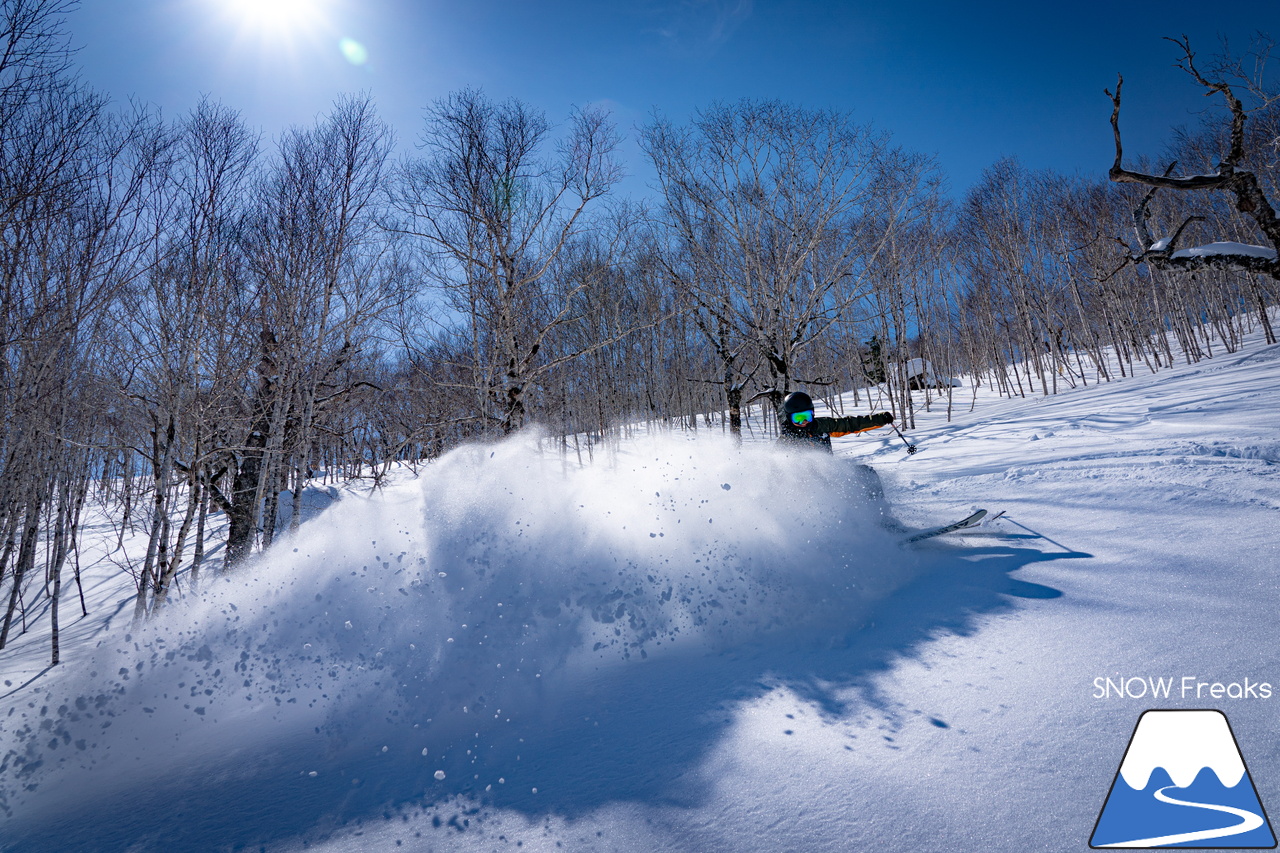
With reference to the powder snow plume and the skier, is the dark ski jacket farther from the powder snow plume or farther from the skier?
the powder snow plume

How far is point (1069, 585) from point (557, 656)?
3919 mm

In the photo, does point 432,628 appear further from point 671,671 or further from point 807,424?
point 807,424

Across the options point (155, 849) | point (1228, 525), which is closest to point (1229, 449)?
point (1228, 525)

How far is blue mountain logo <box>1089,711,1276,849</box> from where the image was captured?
1.77 meters

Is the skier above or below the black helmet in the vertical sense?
below

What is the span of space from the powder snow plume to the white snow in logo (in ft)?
6.10

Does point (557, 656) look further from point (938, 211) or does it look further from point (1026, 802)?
point (938, 211)

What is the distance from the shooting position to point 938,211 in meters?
18.6

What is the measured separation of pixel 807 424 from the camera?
614cm

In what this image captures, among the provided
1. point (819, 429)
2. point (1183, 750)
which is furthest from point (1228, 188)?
point (1183, 750)

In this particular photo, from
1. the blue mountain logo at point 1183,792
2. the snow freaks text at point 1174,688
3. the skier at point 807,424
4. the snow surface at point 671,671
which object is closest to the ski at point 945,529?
the snow surface at point 671,671

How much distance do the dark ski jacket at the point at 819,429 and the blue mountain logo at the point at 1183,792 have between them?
12.8ft

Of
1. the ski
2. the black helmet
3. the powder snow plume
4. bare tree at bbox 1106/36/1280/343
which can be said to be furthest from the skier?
bare tree at bbox 1106/36/1280/343

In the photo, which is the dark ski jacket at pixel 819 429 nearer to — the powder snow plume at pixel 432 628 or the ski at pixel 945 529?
the powder snow plume at pixel 432 628
